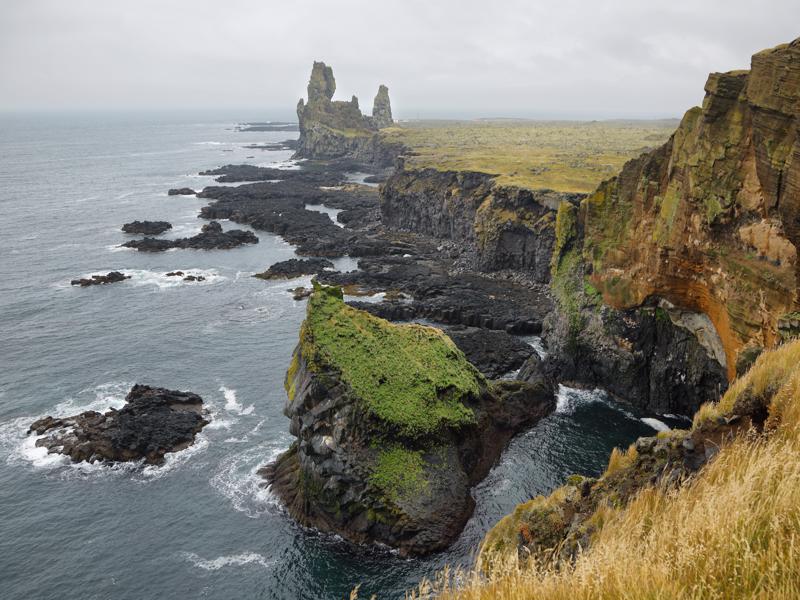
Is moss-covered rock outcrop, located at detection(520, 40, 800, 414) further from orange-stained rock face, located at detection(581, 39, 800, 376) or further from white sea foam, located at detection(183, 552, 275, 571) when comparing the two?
white sea foam, located at detection(183, 552, 275, 571)

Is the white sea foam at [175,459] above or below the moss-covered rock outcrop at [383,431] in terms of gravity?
below

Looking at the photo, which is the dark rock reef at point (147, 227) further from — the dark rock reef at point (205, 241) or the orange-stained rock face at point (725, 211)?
the orange-stained rock face at point (725, 211)

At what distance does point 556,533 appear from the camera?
1702 cm

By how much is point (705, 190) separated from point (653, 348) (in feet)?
46.3

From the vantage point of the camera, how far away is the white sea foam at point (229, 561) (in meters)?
33.1

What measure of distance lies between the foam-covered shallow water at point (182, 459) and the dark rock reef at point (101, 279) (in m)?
1.61

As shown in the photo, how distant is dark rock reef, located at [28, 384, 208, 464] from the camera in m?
43.5

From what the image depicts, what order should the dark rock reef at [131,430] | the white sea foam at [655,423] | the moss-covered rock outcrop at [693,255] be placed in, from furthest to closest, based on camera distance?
the white sea foam at [655,423]
the dark rock reef at [131,430]
the moss-covered rock outcrop at [693,255]

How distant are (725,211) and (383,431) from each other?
2649 centimetres

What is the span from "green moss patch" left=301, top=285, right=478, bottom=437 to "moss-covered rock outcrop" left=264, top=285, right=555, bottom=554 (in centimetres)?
7

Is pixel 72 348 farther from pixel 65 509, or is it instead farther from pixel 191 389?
pixel 65 509

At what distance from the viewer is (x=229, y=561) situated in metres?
33.4

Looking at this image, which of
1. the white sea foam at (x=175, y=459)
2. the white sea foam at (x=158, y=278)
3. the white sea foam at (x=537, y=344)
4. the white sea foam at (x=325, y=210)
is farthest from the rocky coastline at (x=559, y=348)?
the white sea foam at (x=325, y=210)

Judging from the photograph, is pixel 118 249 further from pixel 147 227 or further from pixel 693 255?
pixel 693 255
